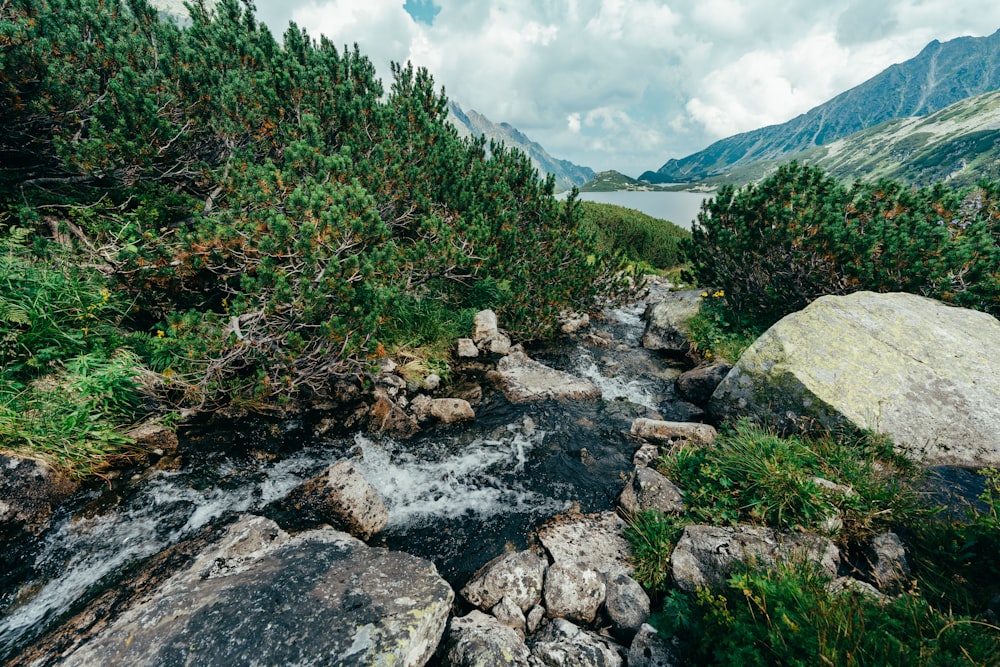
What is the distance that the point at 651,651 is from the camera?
10.7 ft

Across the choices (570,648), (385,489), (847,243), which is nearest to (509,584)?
(570,648)

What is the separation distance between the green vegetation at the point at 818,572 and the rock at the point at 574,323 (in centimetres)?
702

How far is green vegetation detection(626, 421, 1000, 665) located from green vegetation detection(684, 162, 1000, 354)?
5.41 meters

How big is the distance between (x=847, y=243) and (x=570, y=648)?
10414 mm

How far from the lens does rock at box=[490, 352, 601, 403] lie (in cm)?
851

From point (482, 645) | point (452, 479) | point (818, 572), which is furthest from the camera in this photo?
point (452, 479)

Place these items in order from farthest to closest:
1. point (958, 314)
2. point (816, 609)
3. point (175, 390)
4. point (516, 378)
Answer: point (516, 378), point (958, 314), point (175, 390), point (816, 609)

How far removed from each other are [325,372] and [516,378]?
165 inches

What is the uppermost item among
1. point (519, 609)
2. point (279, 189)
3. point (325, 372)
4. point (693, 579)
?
point (279, 189)

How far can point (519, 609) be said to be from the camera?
3932 mm

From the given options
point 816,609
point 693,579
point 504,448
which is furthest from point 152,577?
point 816,609

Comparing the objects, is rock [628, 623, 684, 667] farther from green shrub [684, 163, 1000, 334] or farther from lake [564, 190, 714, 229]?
lake [564, 190, 714, 229]

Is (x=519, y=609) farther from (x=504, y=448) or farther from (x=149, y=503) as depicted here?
(x=149, y=503)

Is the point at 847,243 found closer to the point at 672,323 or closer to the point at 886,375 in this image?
the point at 886,375
